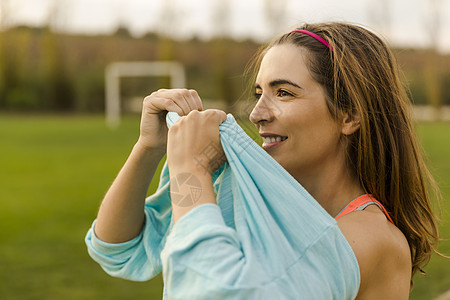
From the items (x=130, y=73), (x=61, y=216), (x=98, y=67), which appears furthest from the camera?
(x=98, y=67)

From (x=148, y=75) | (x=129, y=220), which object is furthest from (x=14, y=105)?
(x=129, y=220)

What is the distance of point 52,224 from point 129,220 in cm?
495

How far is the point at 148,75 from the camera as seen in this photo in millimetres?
28828

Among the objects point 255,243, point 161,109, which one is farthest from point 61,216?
point 255,243

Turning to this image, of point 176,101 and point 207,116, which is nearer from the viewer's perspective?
point 207,116

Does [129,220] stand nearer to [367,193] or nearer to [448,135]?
[367,193]

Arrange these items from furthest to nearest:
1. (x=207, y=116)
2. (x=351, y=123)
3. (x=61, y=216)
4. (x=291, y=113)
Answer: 1. (x=61, y=216)
2. (x=351, y=123)
3. (x=291, y=113)
4. (x=207, y=116)

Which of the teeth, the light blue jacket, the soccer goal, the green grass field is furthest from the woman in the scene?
the soccer goal

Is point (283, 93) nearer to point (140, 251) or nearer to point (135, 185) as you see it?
point (135, 185)

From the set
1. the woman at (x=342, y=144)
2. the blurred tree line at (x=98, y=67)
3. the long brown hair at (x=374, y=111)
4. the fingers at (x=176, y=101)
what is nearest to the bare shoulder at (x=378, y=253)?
the woman at (x=342, y=144)

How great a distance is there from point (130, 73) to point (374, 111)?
2638 cm

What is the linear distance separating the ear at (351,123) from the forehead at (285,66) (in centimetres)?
17

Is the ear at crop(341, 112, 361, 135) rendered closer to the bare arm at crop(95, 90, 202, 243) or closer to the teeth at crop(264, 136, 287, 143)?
the teeth at crop(264, 136, 287, 143)

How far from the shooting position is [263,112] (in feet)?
4.85
